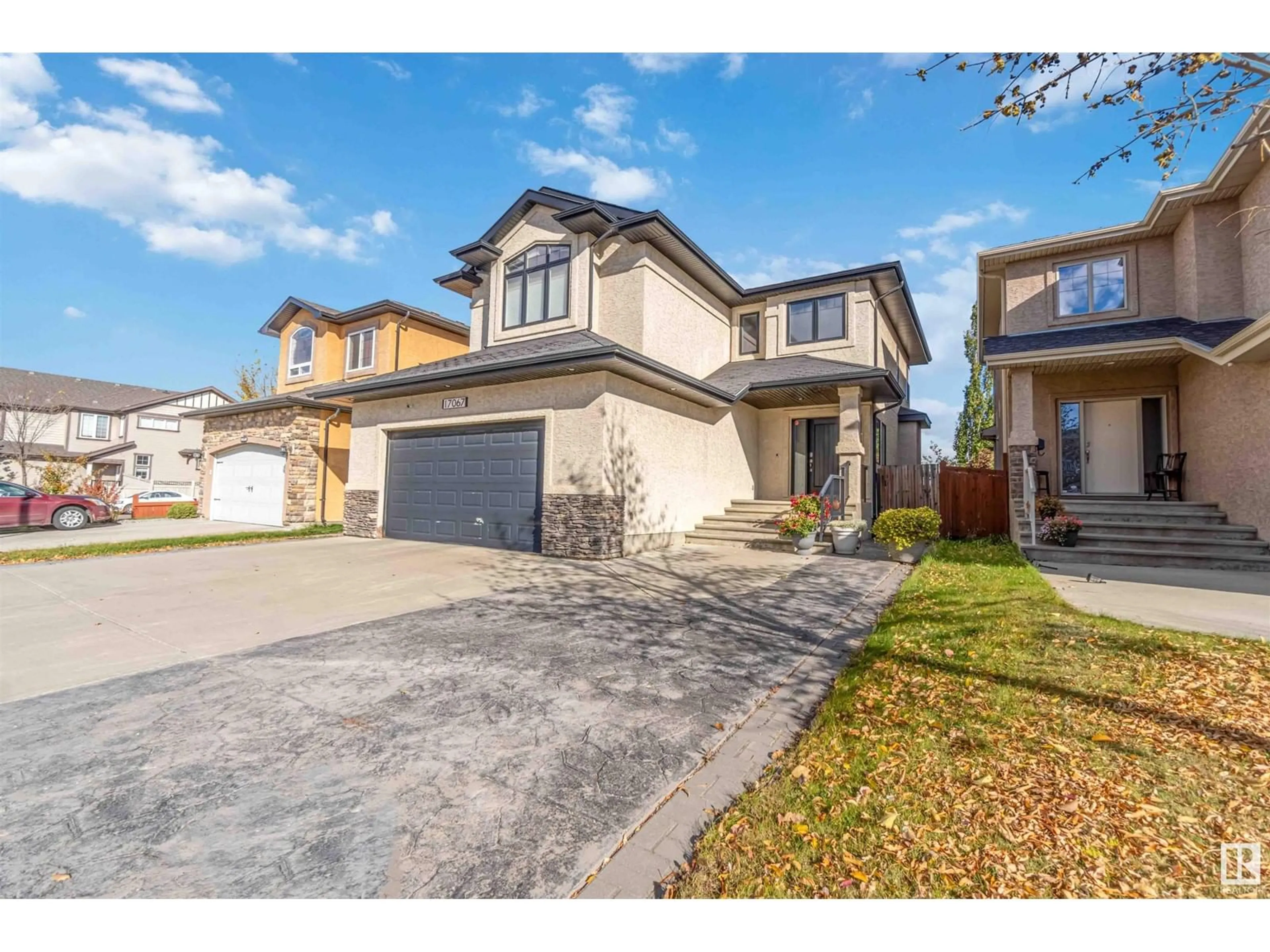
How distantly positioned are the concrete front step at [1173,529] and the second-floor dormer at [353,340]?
60.6 feet

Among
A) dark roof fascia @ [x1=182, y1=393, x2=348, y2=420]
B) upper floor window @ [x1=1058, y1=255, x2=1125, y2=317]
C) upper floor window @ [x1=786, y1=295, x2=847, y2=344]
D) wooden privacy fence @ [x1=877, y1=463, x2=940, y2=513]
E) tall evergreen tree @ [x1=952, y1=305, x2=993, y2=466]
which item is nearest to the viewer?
upper floor window @ [x1=1058, y1=255, x2=1125, y2=317]

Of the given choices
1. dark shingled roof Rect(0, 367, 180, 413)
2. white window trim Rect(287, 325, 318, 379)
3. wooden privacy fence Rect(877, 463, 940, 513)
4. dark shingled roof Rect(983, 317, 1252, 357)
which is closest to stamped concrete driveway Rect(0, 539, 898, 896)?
wooden privacy fence Rect(877, 463, 940, 513)

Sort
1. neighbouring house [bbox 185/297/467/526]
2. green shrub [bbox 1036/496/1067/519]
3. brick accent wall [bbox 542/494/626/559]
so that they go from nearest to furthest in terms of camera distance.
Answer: green shrub [bbox 1036/496/1067/519], brick accent wall [bbox 542/494/626/559], neighbouring house [bbox 185/297/467/526]

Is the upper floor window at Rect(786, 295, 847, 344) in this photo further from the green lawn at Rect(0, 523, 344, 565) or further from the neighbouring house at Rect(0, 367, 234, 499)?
the neighbouring house at Rect(0, 367, 234, 499)

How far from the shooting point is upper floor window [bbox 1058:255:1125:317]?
12.0m

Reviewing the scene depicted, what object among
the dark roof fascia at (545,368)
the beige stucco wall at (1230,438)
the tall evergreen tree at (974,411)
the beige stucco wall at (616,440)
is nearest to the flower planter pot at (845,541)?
the beige stucco wall at (616,440)

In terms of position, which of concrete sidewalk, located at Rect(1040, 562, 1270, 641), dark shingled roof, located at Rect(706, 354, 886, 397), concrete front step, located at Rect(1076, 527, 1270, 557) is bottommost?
concrete sidewalk, located at Rect(1040, 562, 1270, 641)

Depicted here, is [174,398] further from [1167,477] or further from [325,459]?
[1167,477]

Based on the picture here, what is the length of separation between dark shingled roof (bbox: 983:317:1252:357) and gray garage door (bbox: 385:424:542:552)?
10.2 m

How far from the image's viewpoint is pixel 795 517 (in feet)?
35.3

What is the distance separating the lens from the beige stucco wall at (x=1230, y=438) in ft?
26.3

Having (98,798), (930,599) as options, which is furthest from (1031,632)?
(98,798)

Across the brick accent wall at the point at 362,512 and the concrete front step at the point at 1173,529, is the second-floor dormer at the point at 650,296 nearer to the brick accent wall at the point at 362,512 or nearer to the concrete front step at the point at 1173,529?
the brick accent wall at the point at 362,512
